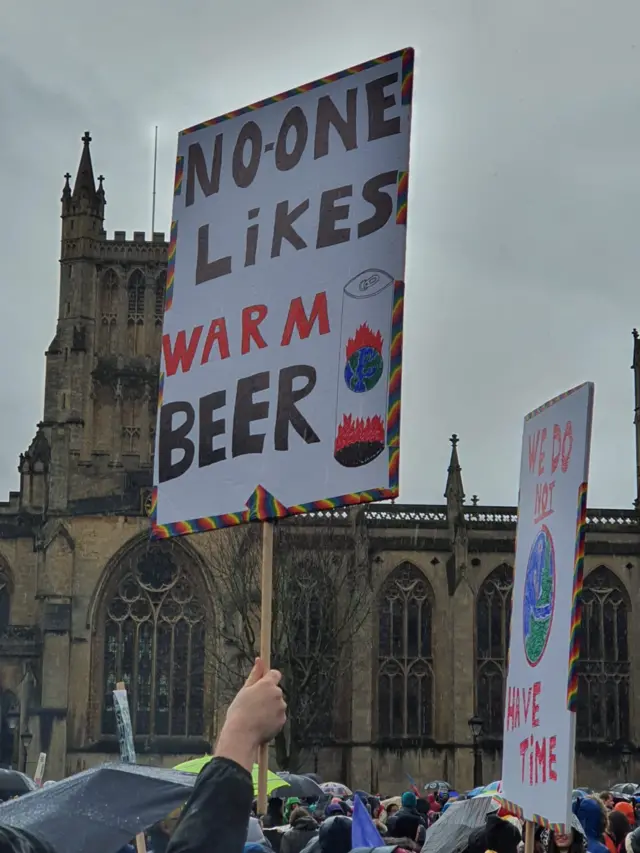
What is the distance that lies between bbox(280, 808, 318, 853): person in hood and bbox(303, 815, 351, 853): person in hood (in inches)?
79.1

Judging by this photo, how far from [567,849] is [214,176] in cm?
340

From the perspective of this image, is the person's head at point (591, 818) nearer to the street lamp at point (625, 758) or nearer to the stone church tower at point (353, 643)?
the stone church tower at point (353, 643)

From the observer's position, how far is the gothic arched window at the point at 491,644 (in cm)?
3922

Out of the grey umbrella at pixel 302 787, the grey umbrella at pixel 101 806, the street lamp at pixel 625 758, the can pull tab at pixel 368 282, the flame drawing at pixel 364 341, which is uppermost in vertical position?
the can pull tab at pixel 368 282

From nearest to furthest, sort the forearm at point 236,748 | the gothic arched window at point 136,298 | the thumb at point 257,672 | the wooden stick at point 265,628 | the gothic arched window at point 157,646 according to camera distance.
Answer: the forearm at point 236,748
the thumb at point 257,672
the wooden stick at point 265,628
the gothic arched window at point 157,646
the gothic arched window at point 136,298

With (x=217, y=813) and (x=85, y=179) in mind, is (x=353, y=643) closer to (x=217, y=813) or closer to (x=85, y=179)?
(x=85, y=179)

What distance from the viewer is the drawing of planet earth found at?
6.18 m

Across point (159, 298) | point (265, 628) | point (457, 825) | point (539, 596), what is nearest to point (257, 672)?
point (265, 628)

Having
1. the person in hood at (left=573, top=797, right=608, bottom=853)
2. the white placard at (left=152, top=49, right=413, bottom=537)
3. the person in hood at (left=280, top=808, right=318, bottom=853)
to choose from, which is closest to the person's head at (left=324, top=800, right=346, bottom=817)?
the person in hood at (left=280, top=808, right=318, bottom=853)

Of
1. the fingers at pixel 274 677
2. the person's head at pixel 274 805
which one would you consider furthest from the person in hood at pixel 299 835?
the fingers at pixel 274 677

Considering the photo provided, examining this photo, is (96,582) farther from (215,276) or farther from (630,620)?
(215,276)

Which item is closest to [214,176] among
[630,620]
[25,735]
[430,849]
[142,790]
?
[142,790]

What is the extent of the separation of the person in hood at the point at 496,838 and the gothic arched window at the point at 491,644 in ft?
106

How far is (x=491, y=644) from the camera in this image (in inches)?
1551
